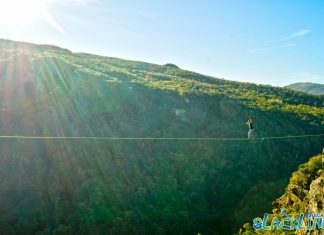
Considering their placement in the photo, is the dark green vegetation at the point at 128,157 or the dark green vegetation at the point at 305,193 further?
the dark green vegetation at the point at 128,157

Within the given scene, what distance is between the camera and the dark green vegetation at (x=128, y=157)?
3622 cm

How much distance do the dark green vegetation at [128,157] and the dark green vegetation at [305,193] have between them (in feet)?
62.1

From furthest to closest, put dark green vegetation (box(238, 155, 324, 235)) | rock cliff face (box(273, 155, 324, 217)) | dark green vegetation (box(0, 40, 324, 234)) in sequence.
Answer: dark green vegetation (box(0, 40, 324, 234)) < rock cliff face (box(273, 155, 324, 217)) < dark green vegetation (box(238, 155, 324, 235))

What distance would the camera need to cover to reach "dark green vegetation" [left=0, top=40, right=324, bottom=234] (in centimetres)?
3622

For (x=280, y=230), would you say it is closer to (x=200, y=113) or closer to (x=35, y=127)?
(x=35, y=127)

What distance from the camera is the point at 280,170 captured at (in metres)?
51.9

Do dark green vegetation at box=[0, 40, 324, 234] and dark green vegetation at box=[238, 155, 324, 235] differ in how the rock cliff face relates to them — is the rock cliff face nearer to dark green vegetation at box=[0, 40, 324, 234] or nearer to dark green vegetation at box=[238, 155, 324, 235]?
dark green vegetation at box=[238, 155, 324, 235]

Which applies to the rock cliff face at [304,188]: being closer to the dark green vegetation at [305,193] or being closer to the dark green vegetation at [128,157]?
the dark green vegetation at [305,193]

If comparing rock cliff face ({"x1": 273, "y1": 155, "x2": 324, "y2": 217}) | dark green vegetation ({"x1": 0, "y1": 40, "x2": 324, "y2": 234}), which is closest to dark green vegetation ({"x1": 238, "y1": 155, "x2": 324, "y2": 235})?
rock cliff face ({"x1": 273, "y1": 155, "x2": 324, "y2": 217})

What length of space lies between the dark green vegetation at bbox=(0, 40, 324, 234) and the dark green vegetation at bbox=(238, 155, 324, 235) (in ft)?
62.1

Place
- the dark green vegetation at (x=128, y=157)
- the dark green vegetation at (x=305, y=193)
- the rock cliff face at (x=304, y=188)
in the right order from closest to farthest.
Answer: the dark green vegetation at (x=305, y=193)
the rock cliff face at (x=304, y=188)
the dark green vegetation at (x=128, y=157)

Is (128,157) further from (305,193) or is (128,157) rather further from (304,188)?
(305,193)

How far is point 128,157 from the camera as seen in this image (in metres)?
44.9

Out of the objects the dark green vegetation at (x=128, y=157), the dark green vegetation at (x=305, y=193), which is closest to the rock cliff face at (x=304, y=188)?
the dark green vegetation at (x=305, y=193)
